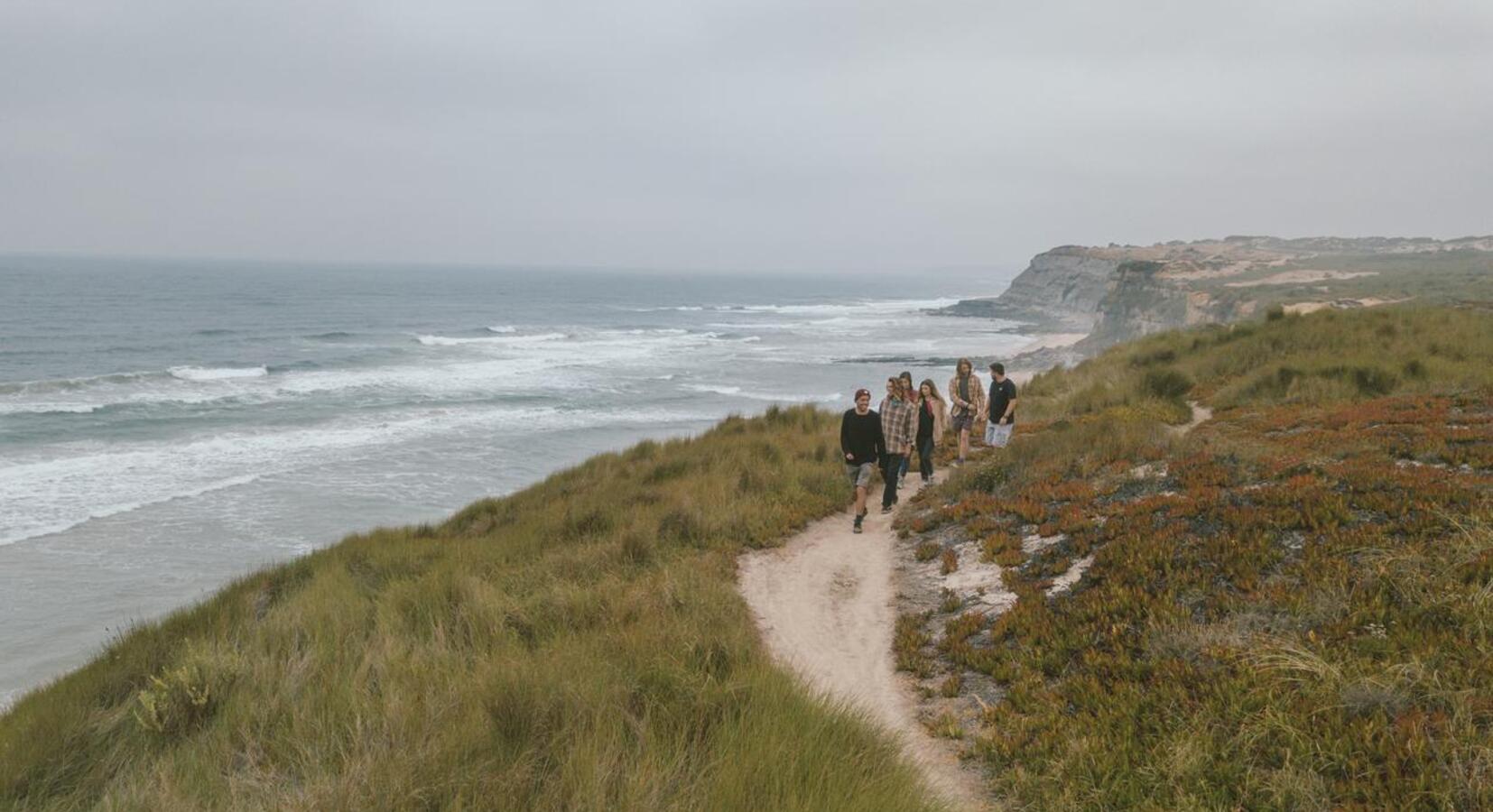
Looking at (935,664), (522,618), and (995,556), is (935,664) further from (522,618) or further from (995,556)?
(522,618)

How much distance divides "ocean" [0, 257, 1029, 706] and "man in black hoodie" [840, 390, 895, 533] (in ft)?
33.1

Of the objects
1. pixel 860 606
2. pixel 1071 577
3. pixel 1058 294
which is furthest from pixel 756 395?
pixel 1058 294

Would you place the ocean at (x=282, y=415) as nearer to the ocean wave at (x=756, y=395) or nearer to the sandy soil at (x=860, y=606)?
the ocean wave at (x=756, y=395)

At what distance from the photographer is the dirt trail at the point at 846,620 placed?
474 cm

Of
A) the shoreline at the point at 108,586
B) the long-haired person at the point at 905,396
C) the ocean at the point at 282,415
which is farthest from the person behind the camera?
the ocean at the point at 282,415

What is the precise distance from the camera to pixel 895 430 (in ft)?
34.0

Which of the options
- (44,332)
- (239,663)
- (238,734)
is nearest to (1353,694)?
(238,734)

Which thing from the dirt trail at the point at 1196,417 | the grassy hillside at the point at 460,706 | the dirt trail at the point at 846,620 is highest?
the dirt trail at the point at 1196,417

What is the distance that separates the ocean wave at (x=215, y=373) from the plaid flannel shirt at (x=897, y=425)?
40695 millimetres

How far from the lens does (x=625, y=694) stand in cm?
434

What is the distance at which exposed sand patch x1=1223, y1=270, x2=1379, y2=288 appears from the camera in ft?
172

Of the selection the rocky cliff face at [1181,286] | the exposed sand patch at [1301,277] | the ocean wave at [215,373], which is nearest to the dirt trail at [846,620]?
the rocky cliff face at [1181,286]

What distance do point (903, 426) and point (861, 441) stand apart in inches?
35.6

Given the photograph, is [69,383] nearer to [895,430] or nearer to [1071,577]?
[895,430]
